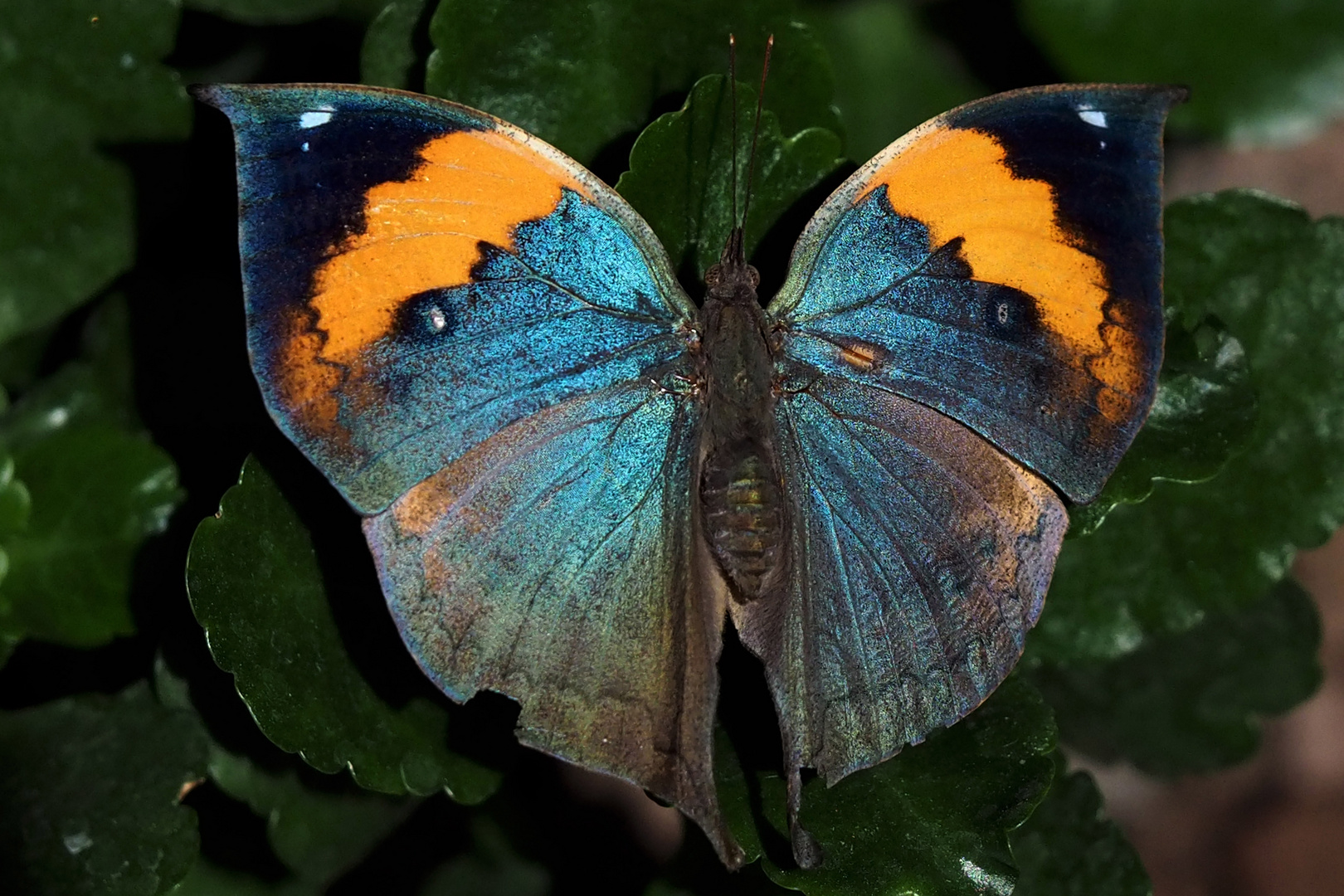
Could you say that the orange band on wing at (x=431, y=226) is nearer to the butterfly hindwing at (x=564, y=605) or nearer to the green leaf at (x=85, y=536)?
the butterfly hindwing at (x=564, y=605)

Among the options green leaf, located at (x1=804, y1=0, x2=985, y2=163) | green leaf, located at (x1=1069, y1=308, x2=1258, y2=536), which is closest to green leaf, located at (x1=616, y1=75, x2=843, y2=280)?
green leaf, located at (x1=1069, y1=308, x2=1258, y2=536)

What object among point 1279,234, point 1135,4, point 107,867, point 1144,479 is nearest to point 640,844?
point 107,867

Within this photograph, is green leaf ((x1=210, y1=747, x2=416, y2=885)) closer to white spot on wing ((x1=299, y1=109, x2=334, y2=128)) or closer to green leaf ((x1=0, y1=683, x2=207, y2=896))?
green leaf ((x1=0, y1=683, x2=207, y2=896))

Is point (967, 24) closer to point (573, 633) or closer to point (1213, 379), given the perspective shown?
point (1213, 379)

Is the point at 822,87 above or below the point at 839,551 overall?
above

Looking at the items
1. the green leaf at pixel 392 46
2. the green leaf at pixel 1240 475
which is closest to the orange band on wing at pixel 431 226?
the green leaf at pixel 392 46

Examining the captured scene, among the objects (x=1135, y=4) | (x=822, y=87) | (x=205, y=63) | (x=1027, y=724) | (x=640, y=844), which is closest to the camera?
(x=1027, y=724)
